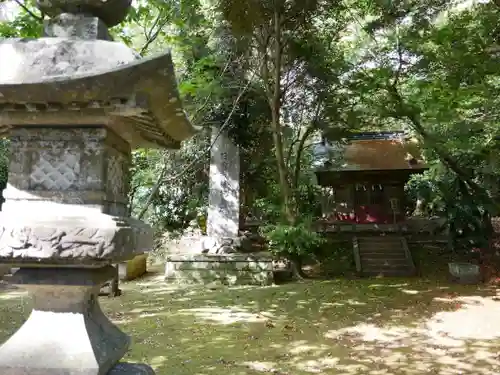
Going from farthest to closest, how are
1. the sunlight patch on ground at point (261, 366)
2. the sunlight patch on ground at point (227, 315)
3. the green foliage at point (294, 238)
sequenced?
1. the green foliage at point (294, 238)
2. the sunlight patch on ground at point (227, 315)
3. the sunlight patch on ground at point (261, 366)

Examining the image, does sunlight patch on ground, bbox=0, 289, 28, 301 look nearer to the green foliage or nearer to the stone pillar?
the stone pillar

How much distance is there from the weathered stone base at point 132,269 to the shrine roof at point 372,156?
737 cm

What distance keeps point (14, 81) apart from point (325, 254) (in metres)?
11.9

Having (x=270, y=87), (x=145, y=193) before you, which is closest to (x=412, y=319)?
(x=270, y=87)

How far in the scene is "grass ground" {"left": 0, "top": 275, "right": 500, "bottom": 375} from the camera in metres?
5.28

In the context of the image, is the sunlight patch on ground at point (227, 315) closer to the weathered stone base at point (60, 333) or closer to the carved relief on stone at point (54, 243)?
the weathered stone base at point (60, 333)

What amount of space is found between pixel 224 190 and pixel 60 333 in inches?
382

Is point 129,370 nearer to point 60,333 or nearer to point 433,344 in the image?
point 60,333

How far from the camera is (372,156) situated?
16859 millimetres

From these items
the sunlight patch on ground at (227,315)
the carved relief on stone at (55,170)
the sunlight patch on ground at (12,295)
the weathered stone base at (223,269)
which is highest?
the carved relief on stone at (55,170)

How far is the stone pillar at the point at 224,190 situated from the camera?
11.9 m

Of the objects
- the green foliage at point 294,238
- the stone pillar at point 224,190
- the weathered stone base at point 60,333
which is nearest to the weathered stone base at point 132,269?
the stone pillar at point 224,190

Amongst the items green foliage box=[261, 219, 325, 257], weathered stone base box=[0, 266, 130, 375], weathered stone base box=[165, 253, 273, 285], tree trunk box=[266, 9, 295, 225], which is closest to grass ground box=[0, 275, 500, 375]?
weathered stone base box=[165, 253, 273, 285]

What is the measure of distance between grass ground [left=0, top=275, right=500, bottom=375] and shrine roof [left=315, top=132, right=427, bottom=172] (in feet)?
19.7
